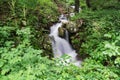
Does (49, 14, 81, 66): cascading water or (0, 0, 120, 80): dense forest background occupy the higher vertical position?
(0, 0, 120, 80): dense forest background

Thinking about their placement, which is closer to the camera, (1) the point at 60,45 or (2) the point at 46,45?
(2) the point at 46,45

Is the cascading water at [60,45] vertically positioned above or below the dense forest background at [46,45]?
below

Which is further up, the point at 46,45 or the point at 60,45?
the point at 46,45

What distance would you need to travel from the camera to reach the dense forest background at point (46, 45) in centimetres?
390

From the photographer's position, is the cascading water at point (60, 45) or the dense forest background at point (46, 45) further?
the cascading water at point (60, 45)

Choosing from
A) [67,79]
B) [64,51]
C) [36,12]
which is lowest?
[64,51]

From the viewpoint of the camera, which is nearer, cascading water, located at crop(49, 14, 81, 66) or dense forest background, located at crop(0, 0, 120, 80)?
dense forest background, located at crop(0, 0, 120, 80)

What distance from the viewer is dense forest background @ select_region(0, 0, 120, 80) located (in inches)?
154

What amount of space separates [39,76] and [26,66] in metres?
0.37

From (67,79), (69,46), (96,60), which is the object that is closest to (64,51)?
(69,46)

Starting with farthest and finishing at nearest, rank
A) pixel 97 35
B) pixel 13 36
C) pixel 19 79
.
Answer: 1. pixel 97 35
2. pixel 13 36
3. pixel 19 79

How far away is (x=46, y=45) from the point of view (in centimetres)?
Result: 763

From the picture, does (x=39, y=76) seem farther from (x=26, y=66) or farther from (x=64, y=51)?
(x=64, y=51)

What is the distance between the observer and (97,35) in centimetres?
734
